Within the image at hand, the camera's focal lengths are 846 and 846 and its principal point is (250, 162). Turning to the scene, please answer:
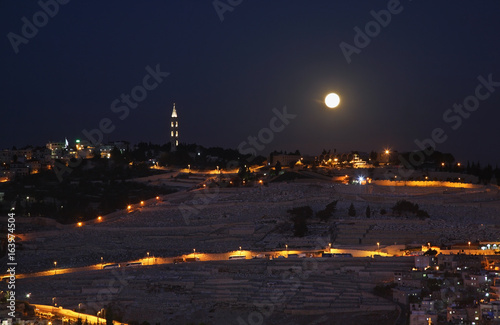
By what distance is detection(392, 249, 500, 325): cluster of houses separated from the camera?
14812 mm

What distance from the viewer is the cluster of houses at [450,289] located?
14.8 meters

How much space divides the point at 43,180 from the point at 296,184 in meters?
13.0

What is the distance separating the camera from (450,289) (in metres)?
16.5

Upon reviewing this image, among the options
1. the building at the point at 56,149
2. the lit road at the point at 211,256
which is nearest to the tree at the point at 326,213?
the lit road at the point at 211,256

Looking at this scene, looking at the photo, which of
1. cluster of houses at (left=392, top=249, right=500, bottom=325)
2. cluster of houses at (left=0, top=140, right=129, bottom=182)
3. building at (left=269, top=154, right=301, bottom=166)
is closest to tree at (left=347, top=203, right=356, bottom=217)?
cluster of houses at (left=392, top=249, right=500, bottom=325)

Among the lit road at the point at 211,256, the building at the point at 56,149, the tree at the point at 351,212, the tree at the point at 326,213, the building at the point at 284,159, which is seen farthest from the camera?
the building at the point at 56,149

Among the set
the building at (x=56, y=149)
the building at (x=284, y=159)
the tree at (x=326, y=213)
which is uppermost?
the building at (x=56, y=149)

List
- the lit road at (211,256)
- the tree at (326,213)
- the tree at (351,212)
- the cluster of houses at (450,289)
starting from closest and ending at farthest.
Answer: the cluster of houses at (450,289)
the lit road at (211,256)
the tree at (326,213)
the tree at (351,212)

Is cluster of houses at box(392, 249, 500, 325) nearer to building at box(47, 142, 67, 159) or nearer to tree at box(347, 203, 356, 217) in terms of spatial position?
tree at box(347, 203, 356, 217)

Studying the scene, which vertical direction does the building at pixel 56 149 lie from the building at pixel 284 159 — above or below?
above

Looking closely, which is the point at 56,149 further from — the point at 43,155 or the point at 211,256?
the point at 211,256

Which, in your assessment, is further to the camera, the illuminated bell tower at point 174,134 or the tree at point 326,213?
the illuminated bell tower at point 174,134

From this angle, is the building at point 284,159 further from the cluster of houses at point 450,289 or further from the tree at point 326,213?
the cluster of houses at point 450,289

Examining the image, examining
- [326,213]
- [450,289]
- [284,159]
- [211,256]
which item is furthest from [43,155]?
[450,289]
